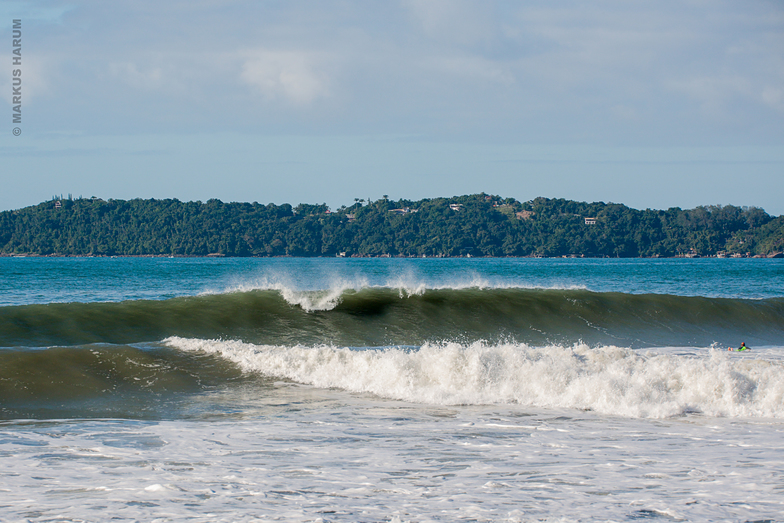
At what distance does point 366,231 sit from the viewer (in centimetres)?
18612

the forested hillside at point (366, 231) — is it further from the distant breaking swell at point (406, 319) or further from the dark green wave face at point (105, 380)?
the dark green wave face at point (105, 380)

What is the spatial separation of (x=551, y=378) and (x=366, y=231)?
176m

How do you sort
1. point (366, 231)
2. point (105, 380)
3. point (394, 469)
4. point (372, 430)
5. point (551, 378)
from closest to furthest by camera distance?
point (394, 469) → point (372, 430) → point (551, 378) → point (105, 380) → point (366, 231)

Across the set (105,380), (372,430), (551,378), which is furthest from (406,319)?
(372,430)

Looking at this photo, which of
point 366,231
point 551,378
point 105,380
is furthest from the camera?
point 366,231

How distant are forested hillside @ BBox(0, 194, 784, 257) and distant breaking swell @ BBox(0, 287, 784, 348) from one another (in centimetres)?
14812

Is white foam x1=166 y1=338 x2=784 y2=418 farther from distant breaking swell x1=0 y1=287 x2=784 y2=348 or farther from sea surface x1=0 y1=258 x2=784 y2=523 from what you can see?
distant breaking swell x1=0 y1=287 x2=784 y2=348

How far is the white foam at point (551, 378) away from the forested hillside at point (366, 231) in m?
159

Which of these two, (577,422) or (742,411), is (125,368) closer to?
(577,422)

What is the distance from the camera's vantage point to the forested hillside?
167875 millimetres

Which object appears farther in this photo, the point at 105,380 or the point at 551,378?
the point at 105,380

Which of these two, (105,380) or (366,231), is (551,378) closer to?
(105,380)

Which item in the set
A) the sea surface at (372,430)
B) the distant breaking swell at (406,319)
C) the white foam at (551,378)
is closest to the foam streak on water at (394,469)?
the sea surface at (372,430)

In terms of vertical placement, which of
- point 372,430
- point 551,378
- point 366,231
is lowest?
point 372,430
